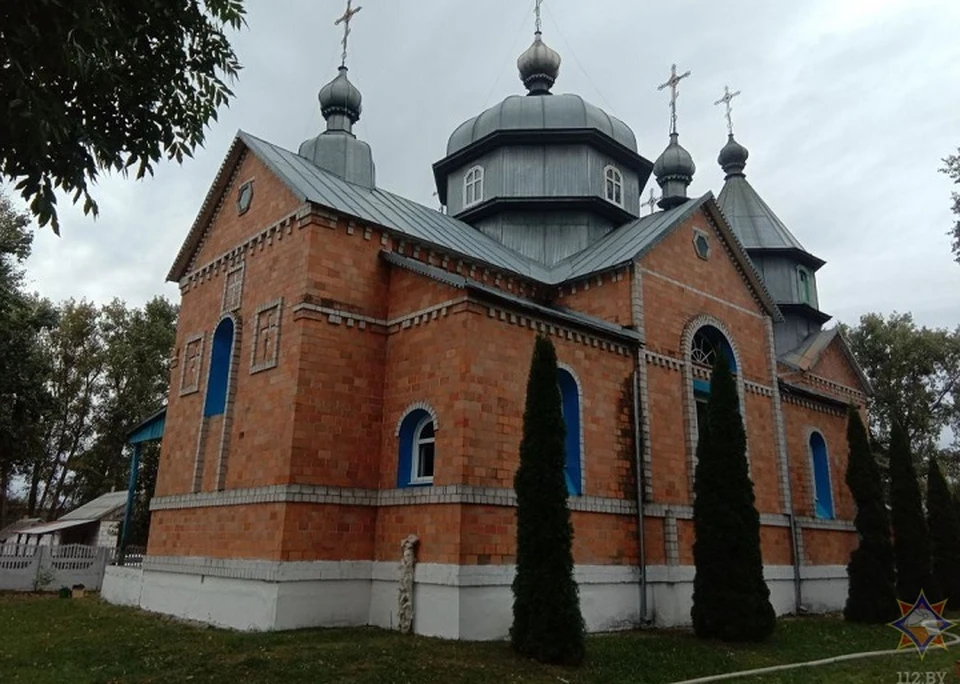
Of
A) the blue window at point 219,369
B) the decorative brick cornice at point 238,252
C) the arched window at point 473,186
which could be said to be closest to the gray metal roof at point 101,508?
the decorative brick cornice at point 238,252

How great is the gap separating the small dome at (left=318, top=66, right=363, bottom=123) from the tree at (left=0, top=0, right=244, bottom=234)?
12.4 meters

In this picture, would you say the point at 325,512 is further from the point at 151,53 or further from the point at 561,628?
the point at 151,53

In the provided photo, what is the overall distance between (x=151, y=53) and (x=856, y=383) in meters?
24.3

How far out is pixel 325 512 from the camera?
12523 millimetres

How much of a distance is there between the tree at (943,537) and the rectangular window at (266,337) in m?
16.1

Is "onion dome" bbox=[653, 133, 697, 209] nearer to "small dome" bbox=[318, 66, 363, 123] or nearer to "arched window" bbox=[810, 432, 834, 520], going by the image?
"arched window" bbox=[810, 432, 834, 520]

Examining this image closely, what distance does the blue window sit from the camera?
50.1ft

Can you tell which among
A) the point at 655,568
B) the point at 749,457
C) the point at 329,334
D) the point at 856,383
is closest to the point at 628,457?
the point at 655,568

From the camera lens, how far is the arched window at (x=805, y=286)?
2636cm

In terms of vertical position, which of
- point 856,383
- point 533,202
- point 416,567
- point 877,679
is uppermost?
point 533,202

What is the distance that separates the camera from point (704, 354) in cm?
1733

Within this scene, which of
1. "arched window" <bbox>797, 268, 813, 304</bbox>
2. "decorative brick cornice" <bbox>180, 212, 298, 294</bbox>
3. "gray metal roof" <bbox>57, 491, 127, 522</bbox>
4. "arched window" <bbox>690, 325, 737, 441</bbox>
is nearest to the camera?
"decorative brick cornice" <bbox>180, 212, 298, 294</bbox>

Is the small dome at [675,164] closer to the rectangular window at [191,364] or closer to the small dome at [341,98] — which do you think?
the small dome at [341,98]

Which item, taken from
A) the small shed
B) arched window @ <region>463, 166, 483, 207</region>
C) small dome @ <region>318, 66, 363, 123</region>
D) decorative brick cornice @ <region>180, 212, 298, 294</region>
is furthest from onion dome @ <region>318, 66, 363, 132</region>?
the small shed
